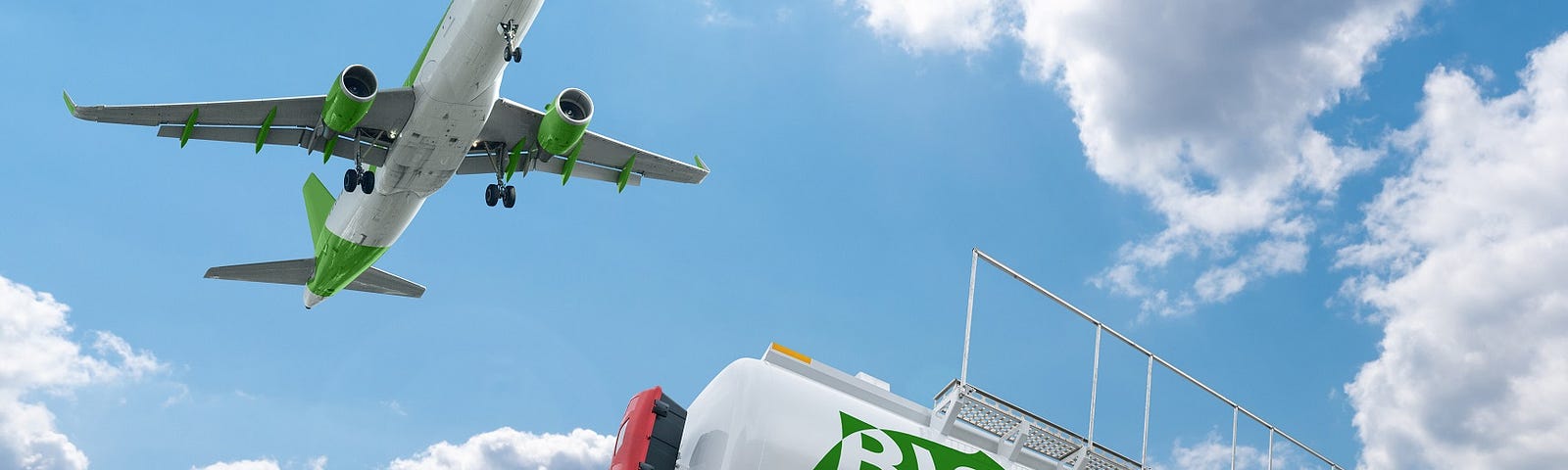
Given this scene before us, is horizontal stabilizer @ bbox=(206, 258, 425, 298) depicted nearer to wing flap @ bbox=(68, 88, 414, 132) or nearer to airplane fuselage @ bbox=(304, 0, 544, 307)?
airplane fuselage @ bbox=(304, 0, 544, 307)

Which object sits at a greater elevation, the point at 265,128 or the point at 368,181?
the point at 265,128

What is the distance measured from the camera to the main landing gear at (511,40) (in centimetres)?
2466

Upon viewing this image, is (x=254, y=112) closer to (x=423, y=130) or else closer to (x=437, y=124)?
(x=423, y=130)

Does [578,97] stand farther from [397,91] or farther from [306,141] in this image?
[306,141]

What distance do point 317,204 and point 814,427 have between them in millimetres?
31581

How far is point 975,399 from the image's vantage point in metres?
10.7

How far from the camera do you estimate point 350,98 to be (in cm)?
2612

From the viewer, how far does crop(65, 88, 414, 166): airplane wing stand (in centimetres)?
2797

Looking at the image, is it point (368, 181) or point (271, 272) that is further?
point (271, 272)

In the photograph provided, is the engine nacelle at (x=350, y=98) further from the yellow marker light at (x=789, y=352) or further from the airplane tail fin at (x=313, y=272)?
the yellow marker light at (x=789, y=352)

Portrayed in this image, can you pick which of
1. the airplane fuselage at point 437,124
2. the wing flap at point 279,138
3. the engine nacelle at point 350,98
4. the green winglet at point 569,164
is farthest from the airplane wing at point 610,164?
the engine nacelle at point 350,98

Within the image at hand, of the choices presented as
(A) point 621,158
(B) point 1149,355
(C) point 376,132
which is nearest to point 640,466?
(B) point 1149,355

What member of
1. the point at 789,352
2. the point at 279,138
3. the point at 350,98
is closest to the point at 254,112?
the point at 279,138

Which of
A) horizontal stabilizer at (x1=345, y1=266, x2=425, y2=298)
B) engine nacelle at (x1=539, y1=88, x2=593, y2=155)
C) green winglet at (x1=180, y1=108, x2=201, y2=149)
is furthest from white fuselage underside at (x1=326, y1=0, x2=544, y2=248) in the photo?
horizontal stabilizer at (x1=345, y1=266, x2=425, y2=298)
